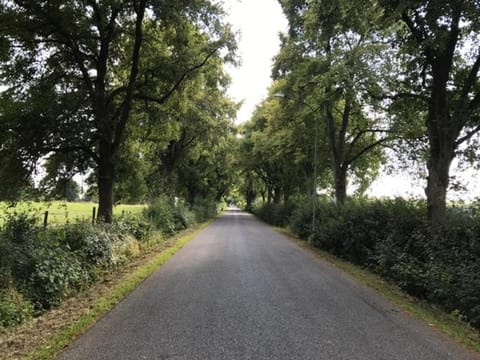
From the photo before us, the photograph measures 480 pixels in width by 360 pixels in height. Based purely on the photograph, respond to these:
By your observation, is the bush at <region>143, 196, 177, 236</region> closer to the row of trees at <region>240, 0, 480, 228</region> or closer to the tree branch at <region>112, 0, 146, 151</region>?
the tree branch at <region>112, 0, 146, 151</region>

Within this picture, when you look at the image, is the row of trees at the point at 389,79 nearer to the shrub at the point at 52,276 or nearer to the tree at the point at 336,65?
the tree at the point at 336,65

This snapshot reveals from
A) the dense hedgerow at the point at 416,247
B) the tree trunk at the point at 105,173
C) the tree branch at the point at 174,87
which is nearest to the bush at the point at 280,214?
the dense hedgerow at the point at 416,247

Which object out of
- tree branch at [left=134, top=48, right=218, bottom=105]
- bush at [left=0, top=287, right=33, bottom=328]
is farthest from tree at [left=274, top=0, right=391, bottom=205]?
bush at [left=0, top=287, right=33, bottom=328]

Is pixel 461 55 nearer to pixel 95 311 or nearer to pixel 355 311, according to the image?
pixel 355 311

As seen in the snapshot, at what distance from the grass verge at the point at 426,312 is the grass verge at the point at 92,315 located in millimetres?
5384

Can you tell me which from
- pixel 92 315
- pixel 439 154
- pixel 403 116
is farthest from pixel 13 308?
pixel 403 116

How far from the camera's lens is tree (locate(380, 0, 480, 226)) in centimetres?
772

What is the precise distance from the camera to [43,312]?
5.63 metres

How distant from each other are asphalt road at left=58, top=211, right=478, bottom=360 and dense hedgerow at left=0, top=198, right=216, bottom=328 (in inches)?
50.7

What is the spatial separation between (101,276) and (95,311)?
265 centimetres

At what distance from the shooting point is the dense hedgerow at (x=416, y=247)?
20.9 ft

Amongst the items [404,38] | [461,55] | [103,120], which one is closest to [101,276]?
[103,120]

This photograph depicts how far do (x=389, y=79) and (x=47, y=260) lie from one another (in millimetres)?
12089

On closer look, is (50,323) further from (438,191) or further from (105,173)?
(438,191)
